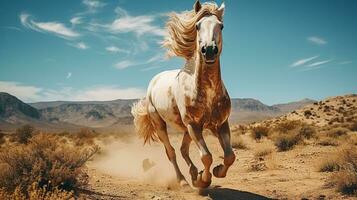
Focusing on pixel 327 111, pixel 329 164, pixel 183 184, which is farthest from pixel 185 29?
pixel 327 111

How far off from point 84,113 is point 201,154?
150 meters

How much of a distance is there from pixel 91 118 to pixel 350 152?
13626 cm

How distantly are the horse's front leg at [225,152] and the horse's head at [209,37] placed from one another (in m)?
1.34

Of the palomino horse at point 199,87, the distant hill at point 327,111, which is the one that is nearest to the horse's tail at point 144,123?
the palomino horse at point 199,87

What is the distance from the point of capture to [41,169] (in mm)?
6656

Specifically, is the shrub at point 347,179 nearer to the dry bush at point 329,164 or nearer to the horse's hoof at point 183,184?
the dry bush at point 329,164

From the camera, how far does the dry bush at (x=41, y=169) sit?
6148 mm

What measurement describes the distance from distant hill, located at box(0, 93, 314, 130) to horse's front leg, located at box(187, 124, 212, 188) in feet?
317

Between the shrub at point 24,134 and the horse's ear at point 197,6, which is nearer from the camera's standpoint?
the horse's ear at point 197,6

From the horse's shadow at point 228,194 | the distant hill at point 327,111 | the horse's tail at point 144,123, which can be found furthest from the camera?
the distant hill at point 327,111

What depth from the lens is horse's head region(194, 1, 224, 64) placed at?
18.2ft

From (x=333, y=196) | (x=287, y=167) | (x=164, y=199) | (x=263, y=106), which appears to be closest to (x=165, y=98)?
(x=164, y=199)

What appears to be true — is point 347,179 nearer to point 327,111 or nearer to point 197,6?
point 197,6

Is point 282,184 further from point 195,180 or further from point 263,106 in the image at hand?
point 263,106
